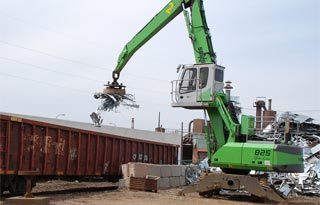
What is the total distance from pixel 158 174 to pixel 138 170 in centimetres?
127

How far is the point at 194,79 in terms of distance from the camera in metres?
16.1

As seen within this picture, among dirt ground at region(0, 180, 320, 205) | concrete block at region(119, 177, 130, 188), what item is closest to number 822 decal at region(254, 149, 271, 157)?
dirt ground at region(0, 180, 320, 205)

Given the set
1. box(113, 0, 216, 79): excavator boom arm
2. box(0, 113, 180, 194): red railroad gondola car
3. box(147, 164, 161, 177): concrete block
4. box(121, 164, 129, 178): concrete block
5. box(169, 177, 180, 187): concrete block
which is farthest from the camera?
box(169, 177, 180, 187): concrete block

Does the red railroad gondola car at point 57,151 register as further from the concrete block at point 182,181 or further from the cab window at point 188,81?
the cab window at point 188,81

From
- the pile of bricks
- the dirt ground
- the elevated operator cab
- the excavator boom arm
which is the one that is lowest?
the dirt ground

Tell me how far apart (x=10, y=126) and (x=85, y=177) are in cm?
538

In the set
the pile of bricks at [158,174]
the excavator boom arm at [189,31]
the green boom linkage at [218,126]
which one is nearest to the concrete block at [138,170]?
the pile of bricks at [158,174]

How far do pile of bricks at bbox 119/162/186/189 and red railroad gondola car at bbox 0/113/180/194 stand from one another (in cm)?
128

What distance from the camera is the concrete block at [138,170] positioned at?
17.7m

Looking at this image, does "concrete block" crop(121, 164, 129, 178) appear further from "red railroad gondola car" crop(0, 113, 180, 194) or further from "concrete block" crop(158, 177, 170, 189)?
"concrete block" crop(158, 177, 170, 189)

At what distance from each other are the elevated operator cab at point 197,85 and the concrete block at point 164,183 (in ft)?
13.2

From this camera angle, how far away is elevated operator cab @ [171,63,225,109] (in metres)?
15.8

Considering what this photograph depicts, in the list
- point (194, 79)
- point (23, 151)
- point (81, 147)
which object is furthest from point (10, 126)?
point (194, 79)

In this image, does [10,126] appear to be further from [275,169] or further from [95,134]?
[275,169]
